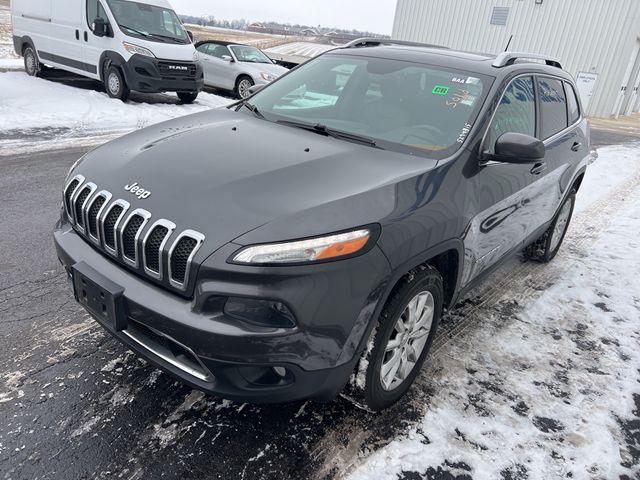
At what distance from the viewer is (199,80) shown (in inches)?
436

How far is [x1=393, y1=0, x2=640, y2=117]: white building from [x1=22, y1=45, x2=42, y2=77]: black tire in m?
17.7

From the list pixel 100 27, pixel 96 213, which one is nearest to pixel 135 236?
pixel 96 213

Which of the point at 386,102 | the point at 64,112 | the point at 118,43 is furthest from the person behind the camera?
the point at 118,43

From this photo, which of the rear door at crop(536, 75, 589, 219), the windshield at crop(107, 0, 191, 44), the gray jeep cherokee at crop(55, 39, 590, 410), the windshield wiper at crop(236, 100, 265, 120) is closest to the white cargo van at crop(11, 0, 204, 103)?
the windshield at crop(107, 0, 191, 44)

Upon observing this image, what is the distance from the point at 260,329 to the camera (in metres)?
1.90

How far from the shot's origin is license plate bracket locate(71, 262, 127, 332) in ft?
6.79

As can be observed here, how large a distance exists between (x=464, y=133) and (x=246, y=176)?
1.25m

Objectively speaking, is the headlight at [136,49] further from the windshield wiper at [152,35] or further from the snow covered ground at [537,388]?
the snow covered ground at [537,388]

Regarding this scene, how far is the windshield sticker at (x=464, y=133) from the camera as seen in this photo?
2742 mm

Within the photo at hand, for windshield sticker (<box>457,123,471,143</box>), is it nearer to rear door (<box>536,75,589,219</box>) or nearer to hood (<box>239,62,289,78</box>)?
rear door (<box>536,75,589,219</box>)

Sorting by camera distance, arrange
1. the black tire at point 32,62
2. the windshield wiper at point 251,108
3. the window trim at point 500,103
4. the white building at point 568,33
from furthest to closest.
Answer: the white building at point 568,33 → the black tire at point 32,62 → the windshield wiper at point 251,108 → the window trim at point 500,103

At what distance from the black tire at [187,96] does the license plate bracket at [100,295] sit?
31.9 ft

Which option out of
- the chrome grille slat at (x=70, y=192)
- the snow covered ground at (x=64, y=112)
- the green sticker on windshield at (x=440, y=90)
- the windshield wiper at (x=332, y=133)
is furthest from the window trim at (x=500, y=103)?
the snow covered ground at (x=64, y=112)

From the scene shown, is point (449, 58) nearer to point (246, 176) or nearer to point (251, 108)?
point (251, 108)
